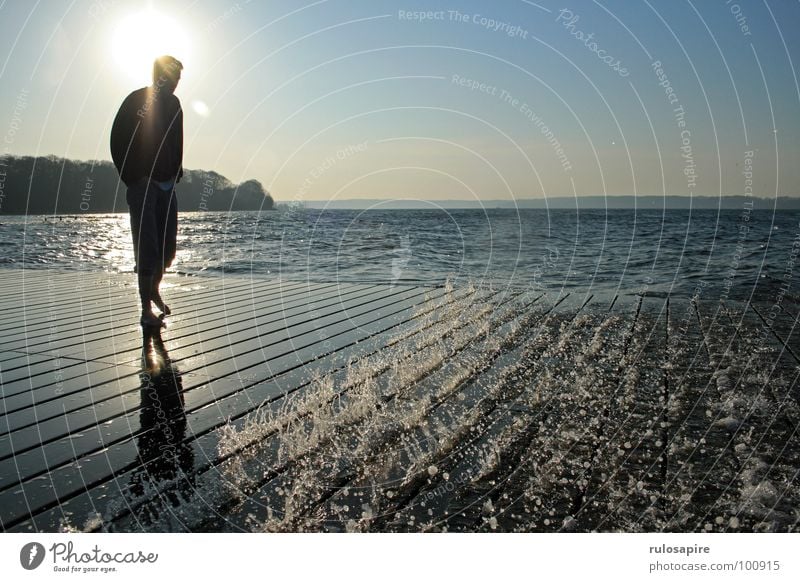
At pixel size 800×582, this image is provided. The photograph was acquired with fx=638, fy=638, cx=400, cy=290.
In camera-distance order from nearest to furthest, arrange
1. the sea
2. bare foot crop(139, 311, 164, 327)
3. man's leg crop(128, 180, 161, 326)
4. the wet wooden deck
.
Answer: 1. the wet wooden deck
2. man's leg crop(128, 180, 161, 326)
3. bare foot crop(139, 311, 164, 327)
4. the sea

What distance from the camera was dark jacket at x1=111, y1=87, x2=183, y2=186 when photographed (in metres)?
5.50

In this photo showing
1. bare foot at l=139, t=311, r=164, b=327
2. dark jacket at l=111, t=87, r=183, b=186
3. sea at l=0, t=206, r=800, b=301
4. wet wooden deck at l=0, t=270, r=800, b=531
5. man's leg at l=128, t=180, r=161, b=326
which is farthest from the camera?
sea at l=0, t=206, r=800, b=301

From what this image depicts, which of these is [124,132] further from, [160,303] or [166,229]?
[160,303]

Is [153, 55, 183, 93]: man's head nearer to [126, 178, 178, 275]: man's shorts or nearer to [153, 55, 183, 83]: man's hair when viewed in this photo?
[153, 55, 183, 83]: man's hair

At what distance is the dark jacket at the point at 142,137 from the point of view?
18.0 ft

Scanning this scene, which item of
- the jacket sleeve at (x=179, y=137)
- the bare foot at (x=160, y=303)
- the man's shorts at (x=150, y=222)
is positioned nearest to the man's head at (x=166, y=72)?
the jacket sleeve at (x=179, y=137)

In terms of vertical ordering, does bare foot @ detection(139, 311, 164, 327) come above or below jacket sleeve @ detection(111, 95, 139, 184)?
below

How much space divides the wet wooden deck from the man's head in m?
2.20

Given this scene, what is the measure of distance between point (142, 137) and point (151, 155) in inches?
6.4

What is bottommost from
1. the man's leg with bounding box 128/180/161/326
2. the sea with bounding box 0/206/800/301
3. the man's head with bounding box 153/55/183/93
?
the sea with bounding box 0/206/800/301

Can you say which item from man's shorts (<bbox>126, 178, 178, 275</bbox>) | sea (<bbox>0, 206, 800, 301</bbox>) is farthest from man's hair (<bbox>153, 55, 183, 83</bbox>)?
sea (<bbox>0, 206, 800, 301</bbox>)

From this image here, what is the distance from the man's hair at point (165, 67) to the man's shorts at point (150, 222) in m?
0.92

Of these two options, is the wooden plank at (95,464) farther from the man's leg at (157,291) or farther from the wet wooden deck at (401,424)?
the man's leg at (157,291)
